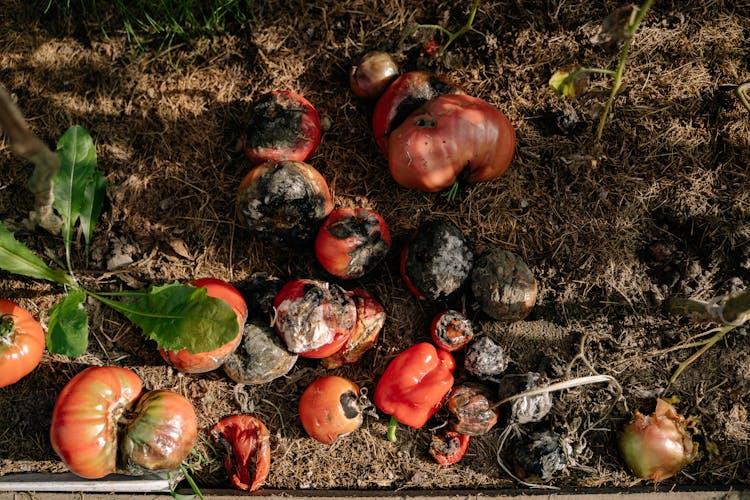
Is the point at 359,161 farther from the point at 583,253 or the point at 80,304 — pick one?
the point at 80,304

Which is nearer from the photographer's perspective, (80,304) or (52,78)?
(80,304)

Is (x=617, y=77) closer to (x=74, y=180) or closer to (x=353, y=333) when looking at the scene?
(x=353, y=333)

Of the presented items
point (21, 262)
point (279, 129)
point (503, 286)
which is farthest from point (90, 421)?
point (503, 286)

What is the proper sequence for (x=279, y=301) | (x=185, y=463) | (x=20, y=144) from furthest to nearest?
(x=185, y=463)
(x=279, y=301)
(x=20, y=144)

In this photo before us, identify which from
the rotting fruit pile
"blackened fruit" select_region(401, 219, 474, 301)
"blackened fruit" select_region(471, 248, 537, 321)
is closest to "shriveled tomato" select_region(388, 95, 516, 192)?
the rotting fruit pile

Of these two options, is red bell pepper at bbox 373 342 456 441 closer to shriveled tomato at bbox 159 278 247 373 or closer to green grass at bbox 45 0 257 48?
shriveled tomato at bbox 159 278 247 373

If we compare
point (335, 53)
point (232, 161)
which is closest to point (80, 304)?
point (232, 161)
